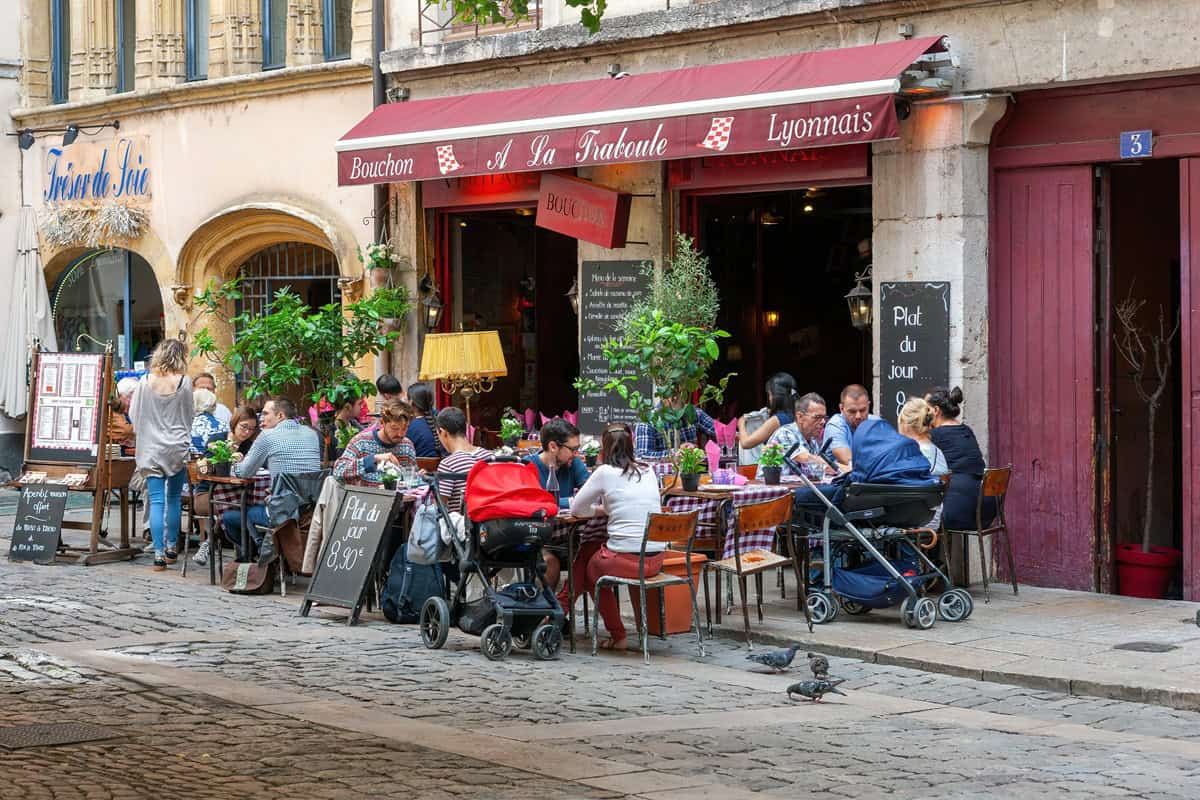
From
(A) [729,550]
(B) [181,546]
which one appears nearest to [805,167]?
(A) [729,550]

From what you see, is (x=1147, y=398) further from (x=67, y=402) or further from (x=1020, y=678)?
(x=67, y=402)

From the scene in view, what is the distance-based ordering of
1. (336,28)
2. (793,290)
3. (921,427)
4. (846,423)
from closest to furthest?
(921,427) → (846,423) → (793,290) → (336,28)

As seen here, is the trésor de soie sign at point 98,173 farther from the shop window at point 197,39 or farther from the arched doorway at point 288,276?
the arched doorway at point 288,276

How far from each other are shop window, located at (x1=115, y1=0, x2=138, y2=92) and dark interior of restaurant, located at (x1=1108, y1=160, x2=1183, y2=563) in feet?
37.7

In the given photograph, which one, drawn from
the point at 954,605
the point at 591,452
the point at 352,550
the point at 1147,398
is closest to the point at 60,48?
the point at 591,452

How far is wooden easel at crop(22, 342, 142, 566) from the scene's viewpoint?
13875 millimetres

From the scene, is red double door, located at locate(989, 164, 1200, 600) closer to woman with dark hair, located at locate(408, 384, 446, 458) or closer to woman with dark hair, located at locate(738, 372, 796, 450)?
woman with dark hair, located at locate(738, 372, 796, 450)

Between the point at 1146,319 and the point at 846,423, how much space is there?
2.69 meters

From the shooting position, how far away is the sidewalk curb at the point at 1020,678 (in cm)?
853

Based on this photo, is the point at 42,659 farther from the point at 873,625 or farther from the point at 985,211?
the point at 985,211

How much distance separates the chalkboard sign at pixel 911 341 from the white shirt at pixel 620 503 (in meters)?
3.50

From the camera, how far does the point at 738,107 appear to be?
12.8 metres

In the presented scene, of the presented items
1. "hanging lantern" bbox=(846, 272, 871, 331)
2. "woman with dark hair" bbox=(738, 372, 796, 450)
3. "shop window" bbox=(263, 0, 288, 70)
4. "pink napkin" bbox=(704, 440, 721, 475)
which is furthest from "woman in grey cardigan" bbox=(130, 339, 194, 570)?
"shop window" bbox=(263, 0, 288, 70)

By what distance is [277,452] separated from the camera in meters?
12.0
